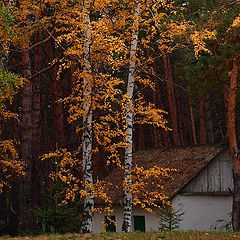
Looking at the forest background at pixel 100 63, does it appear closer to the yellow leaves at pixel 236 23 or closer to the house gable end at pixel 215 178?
the yellow leaves at pixel 236 23

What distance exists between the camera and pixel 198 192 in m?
Answer: 24.5

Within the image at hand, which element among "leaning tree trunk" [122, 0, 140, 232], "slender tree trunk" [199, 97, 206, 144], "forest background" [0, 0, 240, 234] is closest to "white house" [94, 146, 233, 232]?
"forest background" [0, 0, 240, 234]

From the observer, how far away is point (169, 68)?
35375 millimetres

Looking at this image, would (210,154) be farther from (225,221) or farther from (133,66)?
(133,66)

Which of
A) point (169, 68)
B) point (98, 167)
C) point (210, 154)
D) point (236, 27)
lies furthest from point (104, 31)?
point (98, 167)

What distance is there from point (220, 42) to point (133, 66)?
322cm

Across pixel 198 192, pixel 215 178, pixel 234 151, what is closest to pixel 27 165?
pixel 234 151

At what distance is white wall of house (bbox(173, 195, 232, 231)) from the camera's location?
79.1 feet

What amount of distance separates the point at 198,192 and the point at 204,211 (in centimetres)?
93

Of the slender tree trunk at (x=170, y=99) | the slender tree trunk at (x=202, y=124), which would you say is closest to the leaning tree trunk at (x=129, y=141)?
the slender tree trunk at (x=170, y=99)

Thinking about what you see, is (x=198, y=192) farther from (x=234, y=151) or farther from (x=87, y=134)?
(x=87, y=134)

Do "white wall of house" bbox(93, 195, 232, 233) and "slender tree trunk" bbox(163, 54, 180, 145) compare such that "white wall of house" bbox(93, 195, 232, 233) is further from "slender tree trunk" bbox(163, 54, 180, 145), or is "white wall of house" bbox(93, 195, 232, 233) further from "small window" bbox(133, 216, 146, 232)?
"slender tree trunk" bbox(163, 54, 180, 145)

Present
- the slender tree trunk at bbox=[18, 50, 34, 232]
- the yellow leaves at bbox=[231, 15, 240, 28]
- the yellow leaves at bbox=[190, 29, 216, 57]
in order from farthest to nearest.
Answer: the slender tree trunk at bbox=[18, 50, 34, 232] → the yellow leaves at bbox=[231, 15, 240, 28] → the yellow leaves at bbox=[190, 29, 216, 57]

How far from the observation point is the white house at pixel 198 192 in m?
24.2
